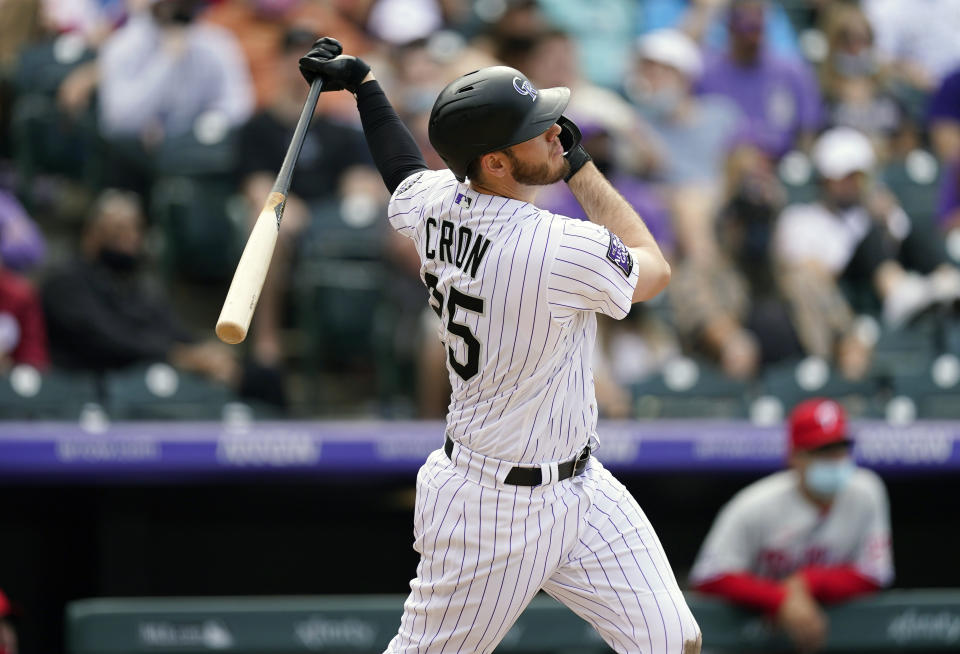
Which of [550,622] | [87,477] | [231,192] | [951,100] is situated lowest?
[550,622]

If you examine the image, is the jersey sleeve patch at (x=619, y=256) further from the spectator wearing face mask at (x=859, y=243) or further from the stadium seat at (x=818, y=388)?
the spectator wearing face mask at (x=859, y=243)

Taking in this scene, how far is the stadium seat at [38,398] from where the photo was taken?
5.40 meters

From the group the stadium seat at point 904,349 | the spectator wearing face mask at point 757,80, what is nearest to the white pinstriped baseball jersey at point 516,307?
the stadium seat at point 904,349

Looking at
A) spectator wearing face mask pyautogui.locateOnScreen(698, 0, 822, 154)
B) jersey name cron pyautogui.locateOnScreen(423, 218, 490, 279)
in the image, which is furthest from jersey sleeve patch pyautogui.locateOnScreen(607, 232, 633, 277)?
spectator wearing face mask pyautogui.locateOnScreen(698, 0, 822, 154)

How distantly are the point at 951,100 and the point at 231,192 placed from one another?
3972 millimetres

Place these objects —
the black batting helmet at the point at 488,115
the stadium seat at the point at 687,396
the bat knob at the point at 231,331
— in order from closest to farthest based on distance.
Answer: the bat knob at the point at 231,331 < the black batting helmet at the point at 488,115 < the stadium seat at the point at 687,396

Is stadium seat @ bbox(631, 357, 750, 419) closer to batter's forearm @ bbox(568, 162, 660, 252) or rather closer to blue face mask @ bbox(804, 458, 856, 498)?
blue face mask @ bbox(804, 458, 856, 498)

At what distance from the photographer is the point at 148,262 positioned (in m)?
6.93

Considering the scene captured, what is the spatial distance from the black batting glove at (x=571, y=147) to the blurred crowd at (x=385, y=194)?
9.21 ft

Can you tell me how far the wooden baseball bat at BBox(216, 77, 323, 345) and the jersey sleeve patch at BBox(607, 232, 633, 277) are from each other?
0.69 meters

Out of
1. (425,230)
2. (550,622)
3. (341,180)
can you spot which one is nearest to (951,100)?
(341,180)

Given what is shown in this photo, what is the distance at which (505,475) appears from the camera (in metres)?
2.97

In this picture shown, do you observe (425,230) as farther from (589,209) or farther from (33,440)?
(33,440)

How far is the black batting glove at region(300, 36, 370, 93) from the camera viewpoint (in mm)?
3254
